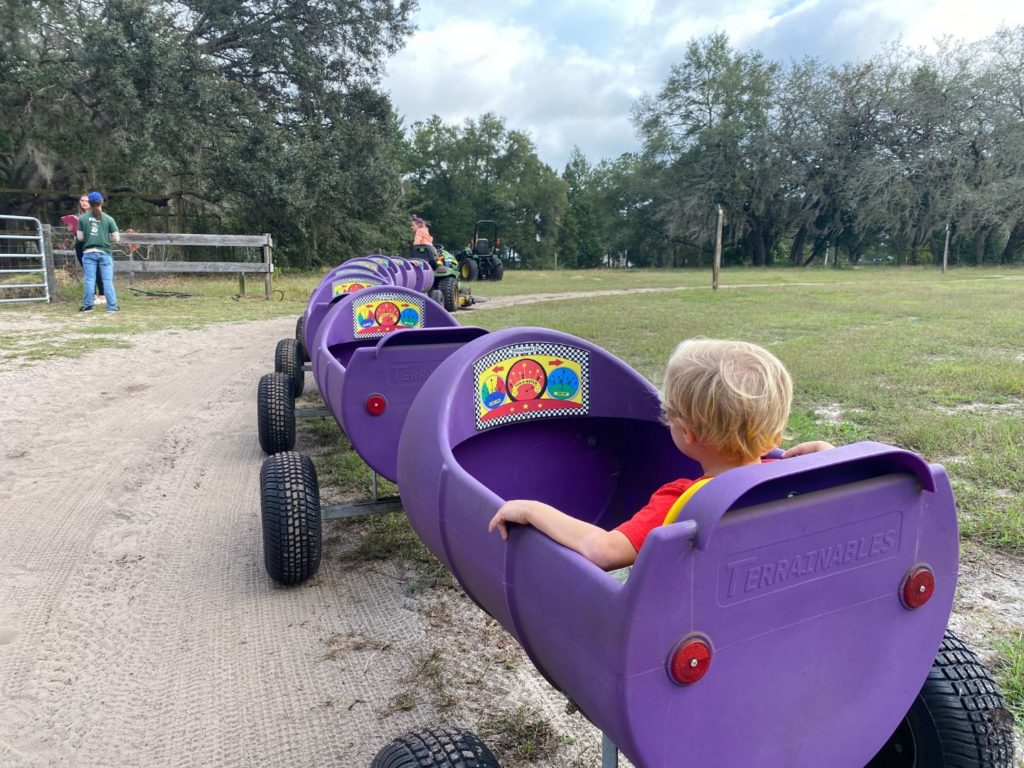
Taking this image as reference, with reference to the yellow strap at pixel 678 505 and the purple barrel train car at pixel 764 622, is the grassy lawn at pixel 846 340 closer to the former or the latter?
the purple barrel train car at pixel 764 622

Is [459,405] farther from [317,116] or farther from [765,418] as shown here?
[317,116]

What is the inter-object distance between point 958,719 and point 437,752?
3.32 feet

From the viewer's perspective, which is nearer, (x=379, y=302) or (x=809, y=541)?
(x=809, y=541)

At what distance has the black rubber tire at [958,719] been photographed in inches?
55.7

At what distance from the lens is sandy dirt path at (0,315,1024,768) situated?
198cm

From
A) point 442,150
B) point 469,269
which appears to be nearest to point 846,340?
point 469,269

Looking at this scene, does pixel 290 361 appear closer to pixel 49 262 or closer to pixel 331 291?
pixel 331 291

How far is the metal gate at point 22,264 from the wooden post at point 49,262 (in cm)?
2

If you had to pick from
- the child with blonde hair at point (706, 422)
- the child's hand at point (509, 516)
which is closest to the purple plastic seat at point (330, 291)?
the child's hand at point (509, 516)

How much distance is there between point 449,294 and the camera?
12.9 m

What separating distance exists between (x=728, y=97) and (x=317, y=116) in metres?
28.7

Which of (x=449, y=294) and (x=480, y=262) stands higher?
(x=480, y=262)

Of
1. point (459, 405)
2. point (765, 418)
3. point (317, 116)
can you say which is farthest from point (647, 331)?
point (317, 116)

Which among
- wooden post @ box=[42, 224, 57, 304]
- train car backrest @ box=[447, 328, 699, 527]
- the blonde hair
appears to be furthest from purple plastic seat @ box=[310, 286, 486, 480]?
wooden post @ box=[42, 224, 57, 304]
